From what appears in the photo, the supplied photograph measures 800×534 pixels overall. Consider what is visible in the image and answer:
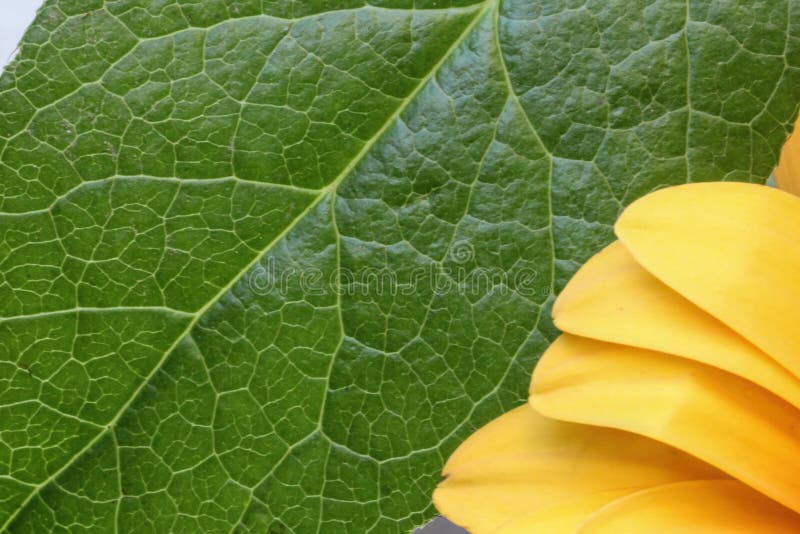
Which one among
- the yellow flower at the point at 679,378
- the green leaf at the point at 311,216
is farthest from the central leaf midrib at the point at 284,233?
the yellow flower at the point at 679,378

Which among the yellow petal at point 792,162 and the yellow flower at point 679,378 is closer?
the yellow flower at point 679,378

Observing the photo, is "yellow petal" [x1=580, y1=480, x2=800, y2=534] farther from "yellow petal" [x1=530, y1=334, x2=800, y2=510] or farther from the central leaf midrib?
the central leaf midrib

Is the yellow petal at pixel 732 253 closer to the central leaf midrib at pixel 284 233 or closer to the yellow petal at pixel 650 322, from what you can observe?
the yellow petal at pixel 650 322

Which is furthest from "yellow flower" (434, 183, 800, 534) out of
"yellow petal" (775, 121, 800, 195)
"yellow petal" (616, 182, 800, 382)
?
"yellow petal" (775, 121, 800, 195)

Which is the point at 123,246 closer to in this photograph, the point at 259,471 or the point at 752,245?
the point at 259,471

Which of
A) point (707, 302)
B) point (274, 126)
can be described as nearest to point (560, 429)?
point (707, 302)

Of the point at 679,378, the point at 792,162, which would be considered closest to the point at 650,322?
the point at 679,378

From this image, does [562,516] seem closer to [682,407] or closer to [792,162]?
[682,407]
